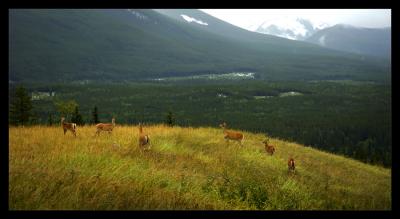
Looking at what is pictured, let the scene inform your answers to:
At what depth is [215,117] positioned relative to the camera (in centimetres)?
19438

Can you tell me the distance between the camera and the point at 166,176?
41.1 ft

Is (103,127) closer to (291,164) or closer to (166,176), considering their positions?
(166,176)

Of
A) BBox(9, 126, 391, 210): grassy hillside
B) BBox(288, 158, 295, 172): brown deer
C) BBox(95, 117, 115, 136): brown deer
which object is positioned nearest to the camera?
BBox(9, 126, 391, 210): grassy hillside

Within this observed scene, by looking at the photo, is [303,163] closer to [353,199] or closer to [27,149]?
[353,199]

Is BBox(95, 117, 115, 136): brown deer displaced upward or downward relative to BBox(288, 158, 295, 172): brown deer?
upward

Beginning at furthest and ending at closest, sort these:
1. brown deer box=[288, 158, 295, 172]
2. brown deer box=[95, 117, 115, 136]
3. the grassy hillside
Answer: brown deer box=[95, 117, 115, 136]
brown deer box=[288, 158, 295, 172]
the grassy hillside

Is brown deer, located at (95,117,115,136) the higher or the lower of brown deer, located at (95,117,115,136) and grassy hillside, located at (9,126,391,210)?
the higher

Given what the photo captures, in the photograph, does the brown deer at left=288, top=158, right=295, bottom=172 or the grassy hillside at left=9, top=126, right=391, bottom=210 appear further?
the brown deer at left=288, top=158, right=295, bottom=172

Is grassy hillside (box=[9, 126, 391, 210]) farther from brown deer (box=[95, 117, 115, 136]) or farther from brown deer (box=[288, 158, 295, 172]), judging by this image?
brown deer (box=[95, 117, 115, 136])

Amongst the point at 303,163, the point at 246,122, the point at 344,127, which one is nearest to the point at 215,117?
the point at 246,122

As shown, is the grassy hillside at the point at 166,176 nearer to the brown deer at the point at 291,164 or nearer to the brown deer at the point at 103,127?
the brown deer at the point at 291,164

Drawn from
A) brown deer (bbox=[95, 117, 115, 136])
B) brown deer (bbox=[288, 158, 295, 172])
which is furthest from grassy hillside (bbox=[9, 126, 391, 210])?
brown deer (bbox=[95, 117, 115, 136])

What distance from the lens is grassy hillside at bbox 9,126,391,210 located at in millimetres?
10219
